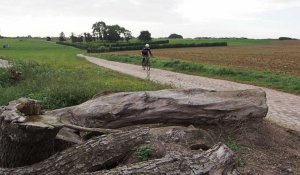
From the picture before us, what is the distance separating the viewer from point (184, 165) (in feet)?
21.0

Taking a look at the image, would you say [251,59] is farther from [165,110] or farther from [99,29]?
[99,29]

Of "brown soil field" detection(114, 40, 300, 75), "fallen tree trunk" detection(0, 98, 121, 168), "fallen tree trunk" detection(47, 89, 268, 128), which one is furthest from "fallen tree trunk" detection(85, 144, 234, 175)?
"brown soil field" detection(114, 40, 300, 75)

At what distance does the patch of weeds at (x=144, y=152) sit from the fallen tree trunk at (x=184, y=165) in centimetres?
58

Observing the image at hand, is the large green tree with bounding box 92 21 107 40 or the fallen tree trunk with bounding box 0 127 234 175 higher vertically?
the fallen tree trunk with bounding box 0 127 234 175

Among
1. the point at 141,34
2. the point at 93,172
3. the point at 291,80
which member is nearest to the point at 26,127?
the point at 93,172

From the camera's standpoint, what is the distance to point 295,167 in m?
8.28

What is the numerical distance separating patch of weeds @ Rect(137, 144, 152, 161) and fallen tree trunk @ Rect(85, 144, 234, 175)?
580 mm

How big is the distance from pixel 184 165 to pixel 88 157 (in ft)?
4.28

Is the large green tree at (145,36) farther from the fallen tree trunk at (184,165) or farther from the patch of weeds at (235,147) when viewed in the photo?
the fallen tree trunk at (184,165)

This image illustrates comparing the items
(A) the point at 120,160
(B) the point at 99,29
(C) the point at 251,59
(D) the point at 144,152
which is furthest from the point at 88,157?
(B) the point at 99,29

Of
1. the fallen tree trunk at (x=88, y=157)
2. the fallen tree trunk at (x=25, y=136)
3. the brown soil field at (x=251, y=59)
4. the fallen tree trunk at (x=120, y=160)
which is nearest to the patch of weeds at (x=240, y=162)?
the fallen tree trunk at (x=120, y=160)

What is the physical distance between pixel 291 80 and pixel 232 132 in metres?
14.1

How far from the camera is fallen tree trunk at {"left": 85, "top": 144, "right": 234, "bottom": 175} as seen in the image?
6305mm

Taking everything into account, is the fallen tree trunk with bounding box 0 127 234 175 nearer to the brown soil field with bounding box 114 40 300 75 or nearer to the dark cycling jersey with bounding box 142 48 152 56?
the brown soil field with bounding box 114 40 300 75
